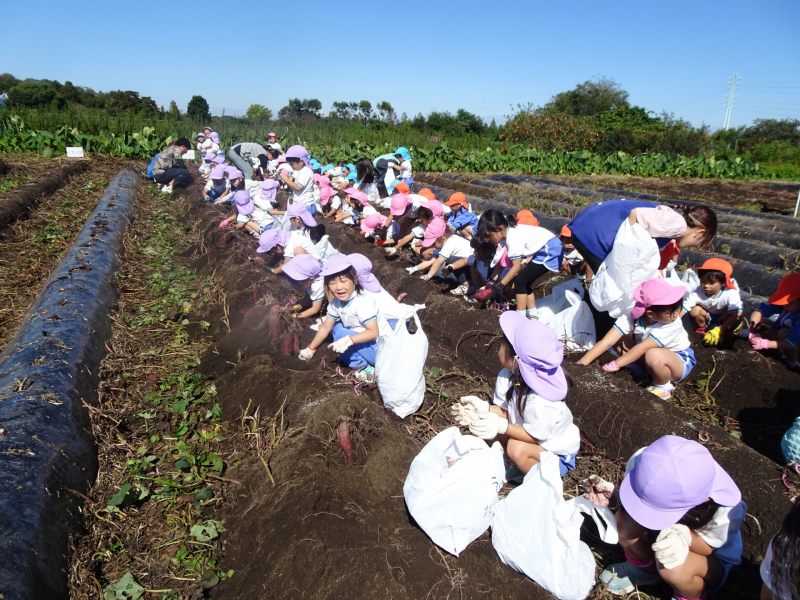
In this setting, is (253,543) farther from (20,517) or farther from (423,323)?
(423,323)

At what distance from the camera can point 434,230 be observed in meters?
6.14

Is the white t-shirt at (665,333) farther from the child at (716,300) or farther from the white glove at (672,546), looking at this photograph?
A: the white glove at (672,546)

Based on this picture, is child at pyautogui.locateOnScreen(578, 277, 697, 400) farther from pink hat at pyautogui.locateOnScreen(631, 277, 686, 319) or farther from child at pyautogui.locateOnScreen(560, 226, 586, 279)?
child at pyautogui.locateOnScreen(560, 226, 586, 279)

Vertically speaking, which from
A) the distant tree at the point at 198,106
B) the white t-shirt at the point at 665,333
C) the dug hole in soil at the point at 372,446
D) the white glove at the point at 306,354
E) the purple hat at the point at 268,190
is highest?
the distant tree at the point at 198,106

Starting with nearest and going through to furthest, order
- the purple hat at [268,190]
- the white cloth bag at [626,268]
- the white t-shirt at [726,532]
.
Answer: the white t-shirt at [726,532] → the white cloth bag at [626,268] → the purple hat at [268,190]

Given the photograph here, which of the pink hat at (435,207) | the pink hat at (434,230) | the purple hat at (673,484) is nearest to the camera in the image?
the purple hat at (673,484)

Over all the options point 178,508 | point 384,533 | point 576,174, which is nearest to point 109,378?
point 178,508

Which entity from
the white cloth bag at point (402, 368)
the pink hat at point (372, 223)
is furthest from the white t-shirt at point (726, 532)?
the pink hat at point (372, 223)

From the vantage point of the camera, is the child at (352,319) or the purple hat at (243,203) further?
the purple hat at (243,203)

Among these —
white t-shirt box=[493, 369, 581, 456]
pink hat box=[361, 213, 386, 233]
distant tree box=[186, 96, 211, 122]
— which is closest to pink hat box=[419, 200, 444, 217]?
pink hat box=[361, 213, 386, 233]

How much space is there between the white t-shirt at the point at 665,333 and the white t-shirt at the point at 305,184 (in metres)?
5.97

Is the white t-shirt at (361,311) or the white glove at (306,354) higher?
the white t-shirt at (361,311)

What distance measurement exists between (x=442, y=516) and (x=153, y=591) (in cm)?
137

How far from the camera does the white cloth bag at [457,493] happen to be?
6.89ft
